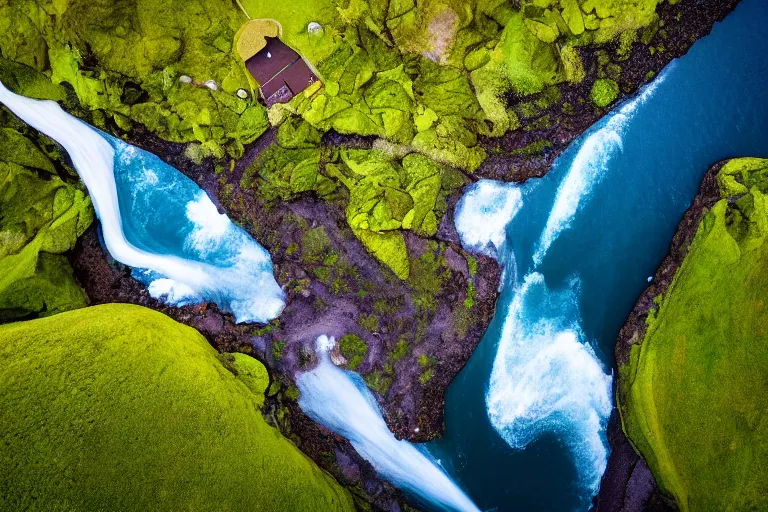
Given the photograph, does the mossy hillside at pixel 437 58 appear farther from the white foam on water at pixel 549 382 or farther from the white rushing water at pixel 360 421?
the white rushing water at pixel 360 421

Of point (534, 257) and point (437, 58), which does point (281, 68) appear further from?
point (534, 257)

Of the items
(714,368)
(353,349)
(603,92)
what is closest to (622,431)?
(714,368)

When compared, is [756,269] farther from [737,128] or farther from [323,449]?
[323,449]

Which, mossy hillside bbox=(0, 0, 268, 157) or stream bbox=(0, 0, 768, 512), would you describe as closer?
mossy hillside bbox=(0, 0, 268, 157)

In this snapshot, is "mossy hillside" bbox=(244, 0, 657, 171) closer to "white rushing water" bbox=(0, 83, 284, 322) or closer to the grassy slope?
"white rushing water" bbox=(0, 83, 284, 322)

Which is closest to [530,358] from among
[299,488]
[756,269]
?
[756,269]

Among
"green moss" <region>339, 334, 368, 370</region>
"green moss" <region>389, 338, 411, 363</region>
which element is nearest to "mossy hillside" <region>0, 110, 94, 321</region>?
"green moss" <region>339, 334, 368, 370</region>

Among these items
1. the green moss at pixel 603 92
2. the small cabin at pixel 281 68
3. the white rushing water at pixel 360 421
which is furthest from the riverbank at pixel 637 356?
the small cabin at pixel 281 68
